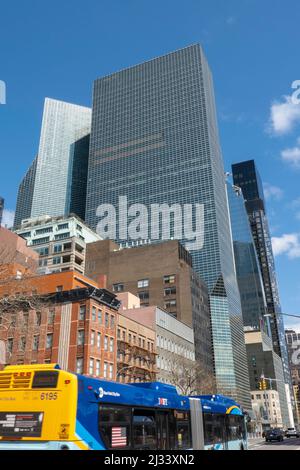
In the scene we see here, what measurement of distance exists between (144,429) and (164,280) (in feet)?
342

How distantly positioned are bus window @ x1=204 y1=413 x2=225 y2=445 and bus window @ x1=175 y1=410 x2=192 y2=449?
2025 mm

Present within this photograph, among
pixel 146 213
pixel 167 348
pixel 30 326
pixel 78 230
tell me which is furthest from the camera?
pixel 146 213

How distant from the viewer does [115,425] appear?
35.5 feet

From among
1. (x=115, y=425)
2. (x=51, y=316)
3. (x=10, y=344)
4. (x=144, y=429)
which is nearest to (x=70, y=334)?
(x=51, y=316)

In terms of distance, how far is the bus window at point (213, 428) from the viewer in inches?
676

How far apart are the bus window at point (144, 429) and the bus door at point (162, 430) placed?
0.31m

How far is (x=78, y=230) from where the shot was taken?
138 metres

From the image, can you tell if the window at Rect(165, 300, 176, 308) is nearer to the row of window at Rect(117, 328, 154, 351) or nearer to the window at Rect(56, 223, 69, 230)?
the row of window at Rect(117, 328, 154, 351)

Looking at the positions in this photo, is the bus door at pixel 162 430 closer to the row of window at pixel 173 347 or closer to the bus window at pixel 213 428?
the bus window at pixel 213 428

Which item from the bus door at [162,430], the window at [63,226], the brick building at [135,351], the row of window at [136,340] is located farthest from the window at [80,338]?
the window at [63,226]

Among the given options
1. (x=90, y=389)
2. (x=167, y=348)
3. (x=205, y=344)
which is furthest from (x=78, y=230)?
(x=90, y=389)

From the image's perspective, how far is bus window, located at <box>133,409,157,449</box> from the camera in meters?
11.6
